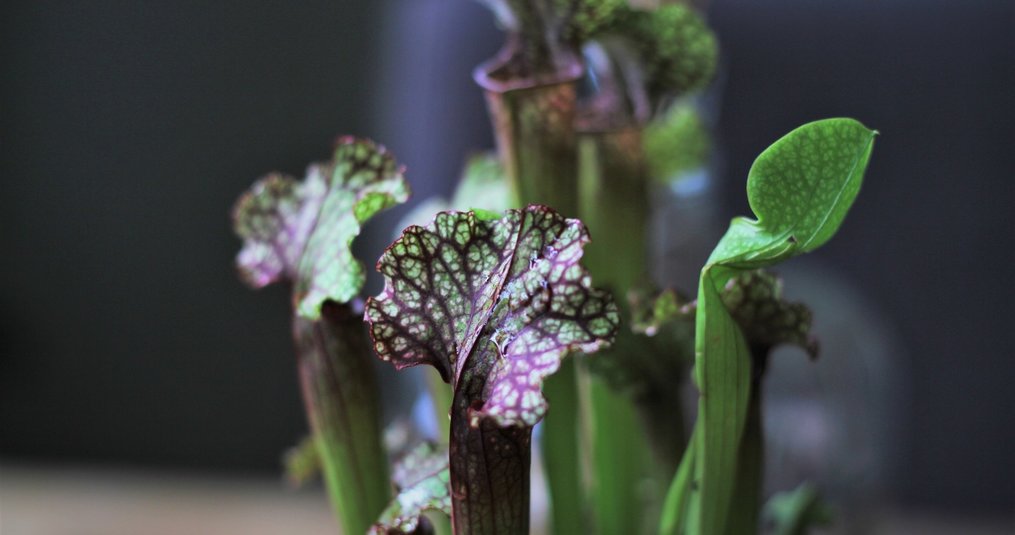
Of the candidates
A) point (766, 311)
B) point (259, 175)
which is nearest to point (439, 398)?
point (766, 311)

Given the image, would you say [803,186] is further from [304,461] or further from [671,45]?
[304,461]

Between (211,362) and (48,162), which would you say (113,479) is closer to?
(211,362)

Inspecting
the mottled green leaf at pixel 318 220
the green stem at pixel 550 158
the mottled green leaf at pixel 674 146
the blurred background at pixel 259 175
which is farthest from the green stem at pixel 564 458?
the blurred background at pixel 259 175

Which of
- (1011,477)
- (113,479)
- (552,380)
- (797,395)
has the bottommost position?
(1011,477)

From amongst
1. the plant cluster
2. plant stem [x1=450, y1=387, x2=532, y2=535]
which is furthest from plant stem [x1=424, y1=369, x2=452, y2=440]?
plant stem [x1=450, y1=387, x2=532, y2=535]

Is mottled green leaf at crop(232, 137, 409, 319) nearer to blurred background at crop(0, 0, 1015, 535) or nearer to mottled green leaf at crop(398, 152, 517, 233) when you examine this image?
mottled green leaf at crop(398, 152, 517, 233)

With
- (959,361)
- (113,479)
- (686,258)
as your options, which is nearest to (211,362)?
(113,479)

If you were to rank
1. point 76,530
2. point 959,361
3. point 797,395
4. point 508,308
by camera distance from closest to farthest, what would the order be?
point 508,308 → point 797,395 → point 76,530 → point 959,361

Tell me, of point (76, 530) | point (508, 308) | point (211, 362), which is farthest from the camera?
point (211, 362)
